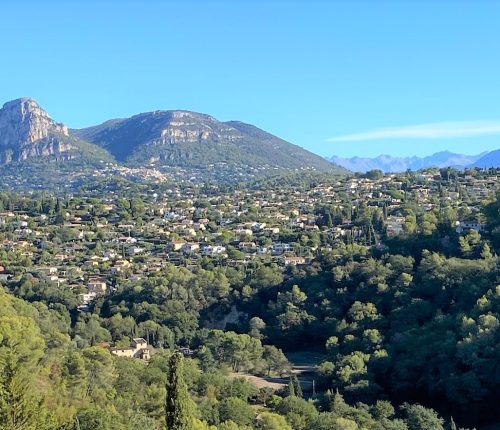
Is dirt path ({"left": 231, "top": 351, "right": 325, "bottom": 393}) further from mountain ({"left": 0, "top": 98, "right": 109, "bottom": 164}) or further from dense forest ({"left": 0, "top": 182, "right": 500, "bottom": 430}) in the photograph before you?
mountain ({"left": 0, "top": 98, "right": 109, "bottom": 164})

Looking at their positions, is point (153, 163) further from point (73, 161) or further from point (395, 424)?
point (395, 424)

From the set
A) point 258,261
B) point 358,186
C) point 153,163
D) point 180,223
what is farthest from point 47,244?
point 153,163

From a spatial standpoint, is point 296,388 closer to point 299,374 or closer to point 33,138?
point 299,374

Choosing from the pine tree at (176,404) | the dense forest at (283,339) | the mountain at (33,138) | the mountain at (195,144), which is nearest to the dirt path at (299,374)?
the dense forest at (283,339)

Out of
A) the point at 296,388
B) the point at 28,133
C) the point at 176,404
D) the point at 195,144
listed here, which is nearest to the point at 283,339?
the point at 296,388

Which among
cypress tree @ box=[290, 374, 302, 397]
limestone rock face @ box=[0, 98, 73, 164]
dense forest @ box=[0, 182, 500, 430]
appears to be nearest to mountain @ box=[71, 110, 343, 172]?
limestone rock face @ box=[0, 98, 73, 164]

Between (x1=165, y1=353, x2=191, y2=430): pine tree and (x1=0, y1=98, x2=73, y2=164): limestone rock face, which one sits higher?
(x1=0, y1=98, x2=73, y2=164): limestone rock face
